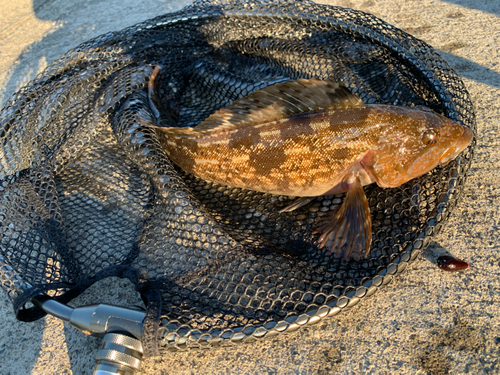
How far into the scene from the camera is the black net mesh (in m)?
2.25

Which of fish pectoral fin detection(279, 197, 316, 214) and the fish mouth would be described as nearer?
the fish mouth

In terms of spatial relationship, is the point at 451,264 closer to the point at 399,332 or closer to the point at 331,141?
the point at 399,332

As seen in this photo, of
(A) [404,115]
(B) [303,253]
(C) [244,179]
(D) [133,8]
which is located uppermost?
(D) [133,8]

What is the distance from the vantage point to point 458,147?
8.29 ft

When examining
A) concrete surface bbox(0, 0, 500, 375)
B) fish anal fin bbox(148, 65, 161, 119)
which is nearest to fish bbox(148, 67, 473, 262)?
concrete surface bbox(0, 0, 500, 375)

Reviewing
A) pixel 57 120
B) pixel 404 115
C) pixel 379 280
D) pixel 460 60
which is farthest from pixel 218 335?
pixel 460 60

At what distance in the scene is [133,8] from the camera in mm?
6281

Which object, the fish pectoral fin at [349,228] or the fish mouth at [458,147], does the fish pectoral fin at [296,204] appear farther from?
the fish mouth at [458,147]

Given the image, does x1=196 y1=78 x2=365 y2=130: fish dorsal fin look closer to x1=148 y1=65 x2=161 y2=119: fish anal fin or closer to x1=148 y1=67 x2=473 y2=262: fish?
x1=148 y1=67 x2=473 y2=262: fish

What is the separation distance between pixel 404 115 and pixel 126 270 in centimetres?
228

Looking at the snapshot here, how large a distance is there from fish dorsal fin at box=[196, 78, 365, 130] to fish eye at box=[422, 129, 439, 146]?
0.51 metres

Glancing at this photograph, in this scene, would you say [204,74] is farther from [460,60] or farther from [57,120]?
[460,60]

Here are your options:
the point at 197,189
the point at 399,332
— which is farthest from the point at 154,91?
the point at 399,332

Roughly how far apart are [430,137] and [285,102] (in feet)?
3.53
